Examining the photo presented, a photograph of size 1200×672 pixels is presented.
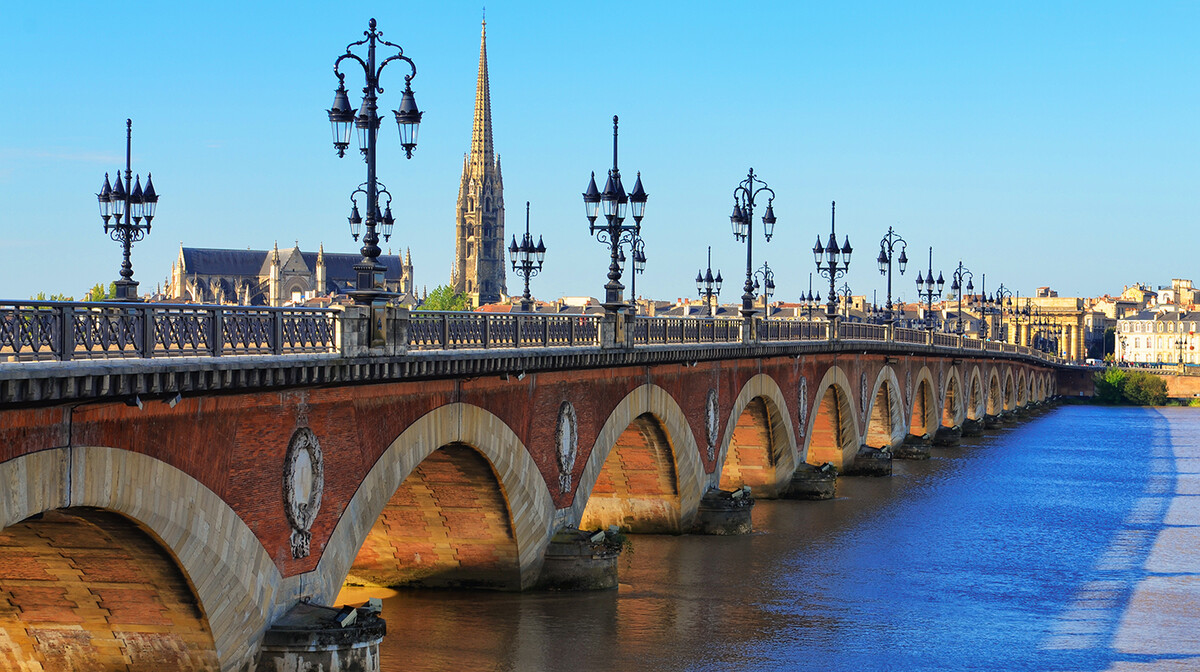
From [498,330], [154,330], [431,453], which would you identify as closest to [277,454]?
[154,330]

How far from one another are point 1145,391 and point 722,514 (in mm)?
101438

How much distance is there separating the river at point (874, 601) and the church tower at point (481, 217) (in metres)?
134

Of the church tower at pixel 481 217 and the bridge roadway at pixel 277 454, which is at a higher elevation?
the church tower at pixel 481 217

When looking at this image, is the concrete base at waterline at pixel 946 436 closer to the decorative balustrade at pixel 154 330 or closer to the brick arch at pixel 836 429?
the brick arch at pixel 836 429

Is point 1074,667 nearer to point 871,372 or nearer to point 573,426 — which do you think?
point 573,426

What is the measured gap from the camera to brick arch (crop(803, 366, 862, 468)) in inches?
2101

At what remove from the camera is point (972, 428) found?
81.6 m

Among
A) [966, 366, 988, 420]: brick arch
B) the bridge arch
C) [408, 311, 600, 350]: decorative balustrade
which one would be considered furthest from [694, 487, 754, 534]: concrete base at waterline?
the bridge arch

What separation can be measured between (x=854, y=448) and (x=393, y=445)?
118ft

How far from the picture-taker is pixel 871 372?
5894 centimetres

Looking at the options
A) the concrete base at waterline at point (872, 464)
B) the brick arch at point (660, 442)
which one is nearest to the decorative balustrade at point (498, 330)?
the brick arch at point (660, 442)

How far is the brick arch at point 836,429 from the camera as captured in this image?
53375mm

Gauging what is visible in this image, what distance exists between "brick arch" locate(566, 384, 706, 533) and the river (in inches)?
41.1

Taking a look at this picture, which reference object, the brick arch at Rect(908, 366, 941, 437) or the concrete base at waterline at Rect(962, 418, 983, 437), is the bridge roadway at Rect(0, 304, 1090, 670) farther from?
the concrete base at waterline at Rect(962, 418, 983, 437)
